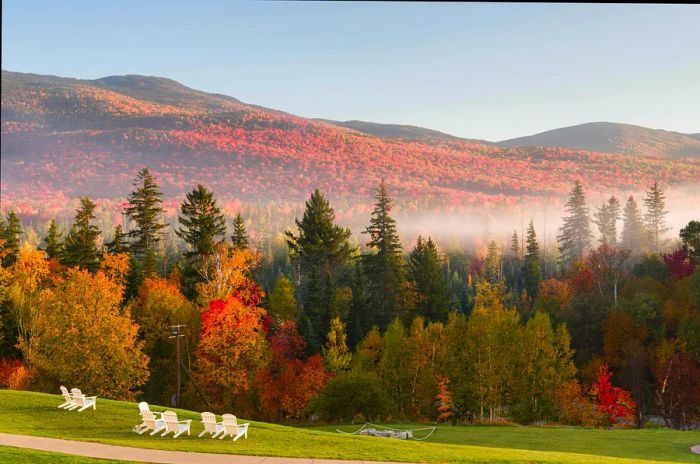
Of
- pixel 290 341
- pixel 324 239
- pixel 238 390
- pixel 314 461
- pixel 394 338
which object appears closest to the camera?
pixel 314 461

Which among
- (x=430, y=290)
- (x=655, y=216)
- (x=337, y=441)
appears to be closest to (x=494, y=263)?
(x=655, y=216)

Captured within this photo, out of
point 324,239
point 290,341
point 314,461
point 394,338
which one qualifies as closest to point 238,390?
point 290,341

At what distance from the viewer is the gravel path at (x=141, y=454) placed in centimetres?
1934

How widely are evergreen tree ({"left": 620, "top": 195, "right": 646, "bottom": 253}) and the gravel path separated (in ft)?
355

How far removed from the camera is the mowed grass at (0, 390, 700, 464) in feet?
69.5

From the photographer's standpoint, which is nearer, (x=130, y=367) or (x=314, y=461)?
(x=314, y=461)

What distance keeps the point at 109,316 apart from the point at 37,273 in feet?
50.0

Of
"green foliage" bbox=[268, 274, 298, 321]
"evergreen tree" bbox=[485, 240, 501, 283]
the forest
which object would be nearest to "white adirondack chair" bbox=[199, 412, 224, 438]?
the forest

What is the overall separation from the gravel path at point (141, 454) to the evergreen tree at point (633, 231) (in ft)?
355

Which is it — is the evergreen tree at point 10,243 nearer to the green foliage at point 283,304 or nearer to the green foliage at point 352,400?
the green foliage at point 283,304

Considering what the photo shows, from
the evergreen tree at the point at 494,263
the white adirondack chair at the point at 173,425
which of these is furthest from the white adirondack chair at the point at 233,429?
the evergreen tree at the point at 494,263

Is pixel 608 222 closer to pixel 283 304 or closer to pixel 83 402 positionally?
pixel 283 304

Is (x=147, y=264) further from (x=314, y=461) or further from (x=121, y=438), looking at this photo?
(x=314, y=461)

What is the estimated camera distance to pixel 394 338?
5712 centimetres
